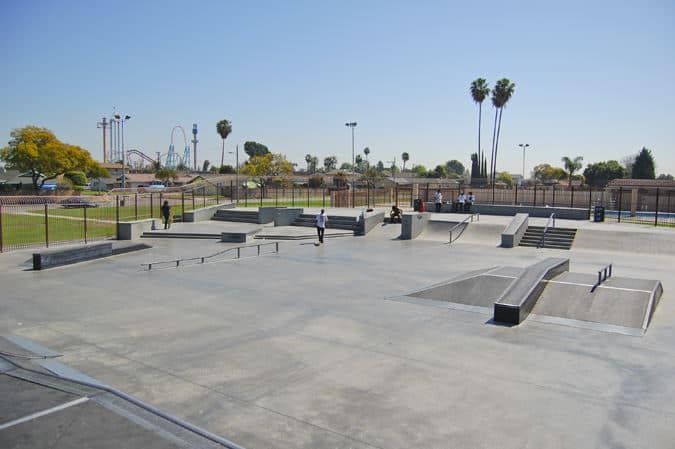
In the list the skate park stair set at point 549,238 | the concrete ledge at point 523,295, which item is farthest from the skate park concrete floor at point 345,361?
the skate park stair set at point 549,238

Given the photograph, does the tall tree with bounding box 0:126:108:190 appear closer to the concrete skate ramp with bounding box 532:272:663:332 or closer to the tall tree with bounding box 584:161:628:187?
the concrete skate ramp with bounding box 532:272:663:332

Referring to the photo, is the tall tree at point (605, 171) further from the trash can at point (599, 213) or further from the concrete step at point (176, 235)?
the concrete step at point (176, 235)

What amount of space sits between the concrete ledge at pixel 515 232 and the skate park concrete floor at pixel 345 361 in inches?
292

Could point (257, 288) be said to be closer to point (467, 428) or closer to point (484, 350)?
point (484, 350)

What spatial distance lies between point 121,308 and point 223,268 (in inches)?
205

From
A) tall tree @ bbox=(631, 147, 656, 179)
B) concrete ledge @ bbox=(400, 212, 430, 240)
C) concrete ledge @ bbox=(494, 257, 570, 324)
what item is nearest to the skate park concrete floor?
concrete ledge @ bbox=(494, 257, 570, 324)

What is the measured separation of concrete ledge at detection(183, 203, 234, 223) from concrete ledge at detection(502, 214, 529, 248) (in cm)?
1818

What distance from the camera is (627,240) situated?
21.0 metres

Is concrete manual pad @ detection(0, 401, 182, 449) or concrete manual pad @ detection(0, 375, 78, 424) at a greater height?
concrete manual pad @ detection(0, 401, 182, 449)

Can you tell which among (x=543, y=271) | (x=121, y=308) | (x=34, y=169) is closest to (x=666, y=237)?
(x=543, y=271)

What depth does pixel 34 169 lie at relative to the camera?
60312mm

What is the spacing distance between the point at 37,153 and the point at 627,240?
61.4m

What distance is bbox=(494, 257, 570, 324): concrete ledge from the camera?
969 cm

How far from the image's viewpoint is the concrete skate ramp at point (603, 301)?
9.90 meters
